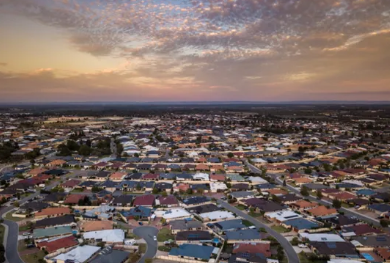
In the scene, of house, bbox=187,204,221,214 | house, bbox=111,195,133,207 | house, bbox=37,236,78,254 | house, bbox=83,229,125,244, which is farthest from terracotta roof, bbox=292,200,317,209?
house, bbox=37,236,78,254

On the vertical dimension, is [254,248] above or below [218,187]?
below

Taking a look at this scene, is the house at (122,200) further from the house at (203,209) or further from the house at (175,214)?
the house at (203,209)

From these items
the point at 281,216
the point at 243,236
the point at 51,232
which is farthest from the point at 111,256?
the point at 281,216

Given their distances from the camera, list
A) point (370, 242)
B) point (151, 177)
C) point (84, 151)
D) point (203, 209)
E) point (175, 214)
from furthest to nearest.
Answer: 1. point (84, 151)
2. point (151, 177)
3. point (203, 209)
4. point (175, 214)
5. point (370, 242)

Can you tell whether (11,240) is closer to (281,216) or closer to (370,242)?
(281,216)

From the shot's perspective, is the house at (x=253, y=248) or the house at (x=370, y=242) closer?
the house at (x=253, y=248)

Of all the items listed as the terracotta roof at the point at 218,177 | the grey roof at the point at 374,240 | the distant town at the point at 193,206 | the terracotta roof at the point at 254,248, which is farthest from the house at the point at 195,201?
the grey roof at the point at 374,240
